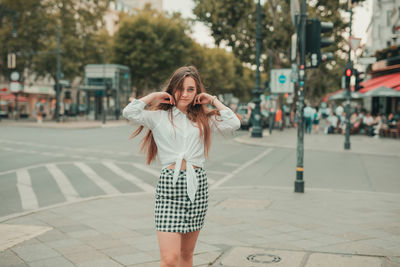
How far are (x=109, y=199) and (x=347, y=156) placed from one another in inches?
438

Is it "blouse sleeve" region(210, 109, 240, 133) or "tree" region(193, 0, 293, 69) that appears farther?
"tree" region(193, 0, 293, 69)

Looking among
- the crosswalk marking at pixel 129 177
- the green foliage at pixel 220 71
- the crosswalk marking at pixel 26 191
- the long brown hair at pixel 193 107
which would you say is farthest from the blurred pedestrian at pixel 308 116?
the green foliage at pixel 220 71

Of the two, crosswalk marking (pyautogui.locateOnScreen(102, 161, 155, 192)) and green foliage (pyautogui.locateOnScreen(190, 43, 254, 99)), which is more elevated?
green foliage (pyautogui.locateOnScreen(190, 43, 254, 99))

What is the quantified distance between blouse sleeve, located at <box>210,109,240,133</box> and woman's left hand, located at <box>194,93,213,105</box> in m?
0.21

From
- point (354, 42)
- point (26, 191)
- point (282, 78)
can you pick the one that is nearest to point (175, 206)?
point (26, 191)

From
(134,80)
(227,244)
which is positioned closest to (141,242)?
(227,244)

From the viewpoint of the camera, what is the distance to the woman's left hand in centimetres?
323

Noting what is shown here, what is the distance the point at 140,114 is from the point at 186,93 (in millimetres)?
336

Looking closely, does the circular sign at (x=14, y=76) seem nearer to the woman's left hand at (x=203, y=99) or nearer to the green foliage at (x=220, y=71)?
the woman's left hand at (x=203, y=99)

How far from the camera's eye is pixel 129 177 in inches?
432

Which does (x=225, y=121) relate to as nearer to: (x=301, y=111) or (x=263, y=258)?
(x=263, y=258)

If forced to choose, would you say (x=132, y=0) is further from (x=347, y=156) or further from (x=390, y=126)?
(x=347, y=156)

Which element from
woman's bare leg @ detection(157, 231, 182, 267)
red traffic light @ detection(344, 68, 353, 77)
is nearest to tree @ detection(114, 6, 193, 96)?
red traffic light @ detection(344, 68, 353, 77)

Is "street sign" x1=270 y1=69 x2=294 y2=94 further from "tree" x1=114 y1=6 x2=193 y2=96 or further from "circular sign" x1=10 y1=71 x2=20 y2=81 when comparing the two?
"tree" x1=114 y1=6 x2=193 y2=96
